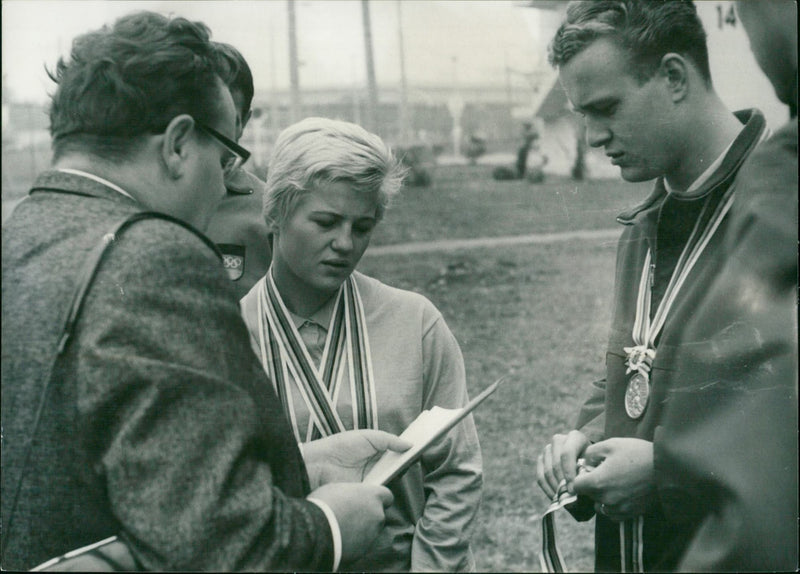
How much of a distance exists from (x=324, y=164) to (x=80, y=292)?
2.70ft

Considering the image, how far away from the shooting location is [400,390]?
6.42ft

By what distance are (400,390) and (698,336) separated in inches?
27.7

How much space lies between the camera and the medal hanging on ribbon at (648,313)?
5.36 ft

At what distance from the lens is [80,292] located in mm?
1269

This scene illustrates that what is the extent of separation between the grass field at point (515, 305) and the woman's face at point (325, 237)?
0.96 ft

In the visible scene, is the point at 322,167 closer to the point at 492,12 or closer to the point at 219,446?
the point at 492,12

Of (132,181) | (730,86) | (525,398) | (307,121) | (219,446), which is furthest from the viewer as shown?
(525,398)

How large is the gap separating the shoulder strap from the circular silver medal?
93 centimetres

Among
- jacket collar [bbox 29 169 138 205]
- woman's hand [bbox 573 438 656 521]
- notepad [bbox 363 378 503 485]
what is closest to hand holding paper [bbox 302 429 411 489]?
notepad [bbox 363 378 503 485]

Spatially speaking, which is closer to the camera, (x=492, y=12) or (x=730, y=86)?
(x=730, y=86)

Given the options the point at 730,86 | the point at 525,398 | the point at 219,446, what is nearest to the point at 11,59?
the point at 219,446

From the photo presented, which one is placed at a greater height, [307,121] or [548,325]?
[307,121]

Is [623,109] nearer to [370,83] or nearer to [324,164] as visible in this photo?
[324,164]

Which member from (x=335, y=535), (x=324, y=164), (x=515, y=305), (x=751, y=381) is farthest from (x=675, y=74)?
(x=515, y=305)
